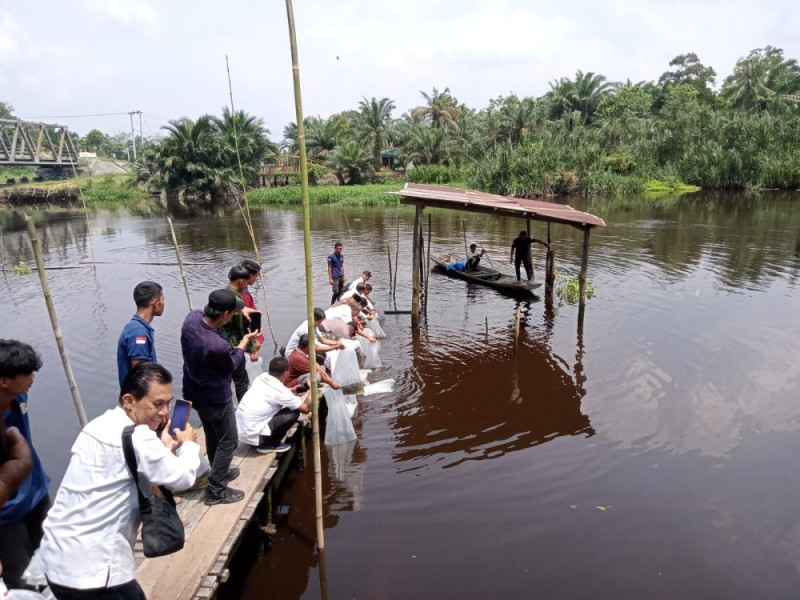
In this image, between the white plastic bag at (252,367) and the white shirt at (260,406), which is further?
the white plastic bag at (252,367)

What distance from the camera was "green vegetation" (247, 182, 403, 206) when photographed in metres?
35.6

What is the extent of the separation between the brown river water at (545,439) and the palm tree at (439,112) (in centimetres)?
3575

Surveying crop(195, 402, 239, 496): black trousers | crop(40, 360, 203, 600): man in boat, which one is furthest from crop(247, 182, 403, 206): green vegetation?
crop(40, 360, 203, 600): man in boat

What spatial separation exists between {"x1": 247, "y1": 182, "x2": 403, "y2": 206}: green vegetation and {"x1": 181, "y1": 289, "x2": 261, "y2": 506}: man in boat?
1231 inches

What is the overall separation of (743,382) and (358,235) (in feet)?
58.7

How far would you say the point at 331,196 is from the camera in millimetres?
37531

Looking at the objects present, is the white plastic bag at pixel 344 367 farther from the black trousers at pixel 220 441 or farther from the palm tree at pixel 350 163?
the palm tree at pixel 350 163

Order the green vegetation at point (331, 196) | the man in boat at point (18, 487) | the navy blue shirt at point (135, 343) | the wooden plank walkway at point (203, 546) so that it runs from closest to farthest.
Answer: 1. the man in boat at point (18, 487)
2. the wooden plank walkway at point (203, 546)
3. the navy blue shirt at point (135, 343)
4. the green vegetation at point (331, 196)

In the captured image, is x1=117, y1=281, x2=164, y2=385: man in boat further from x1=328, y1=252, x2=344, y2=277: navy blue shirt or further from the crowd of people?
x1=328, y1=252, x2=344, y2=277: navy blue shirt

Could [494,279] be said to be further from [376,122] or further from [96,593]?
[376,122]

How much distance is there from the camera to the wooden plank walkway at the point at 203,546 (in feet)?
11.2

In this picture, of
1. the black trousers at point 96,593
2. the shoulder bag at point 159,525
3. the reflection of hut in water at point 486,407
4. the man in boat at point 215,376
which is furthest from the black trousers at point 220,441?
the reflection of hut in water at point 486,407

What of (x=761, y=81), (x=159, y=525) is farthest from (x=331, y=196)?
(x=761, y=81)

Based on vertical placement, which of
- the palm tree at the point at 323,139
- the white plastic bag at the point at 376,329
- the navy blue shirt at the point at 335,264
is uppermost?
the palm tree at the point at 323,139
